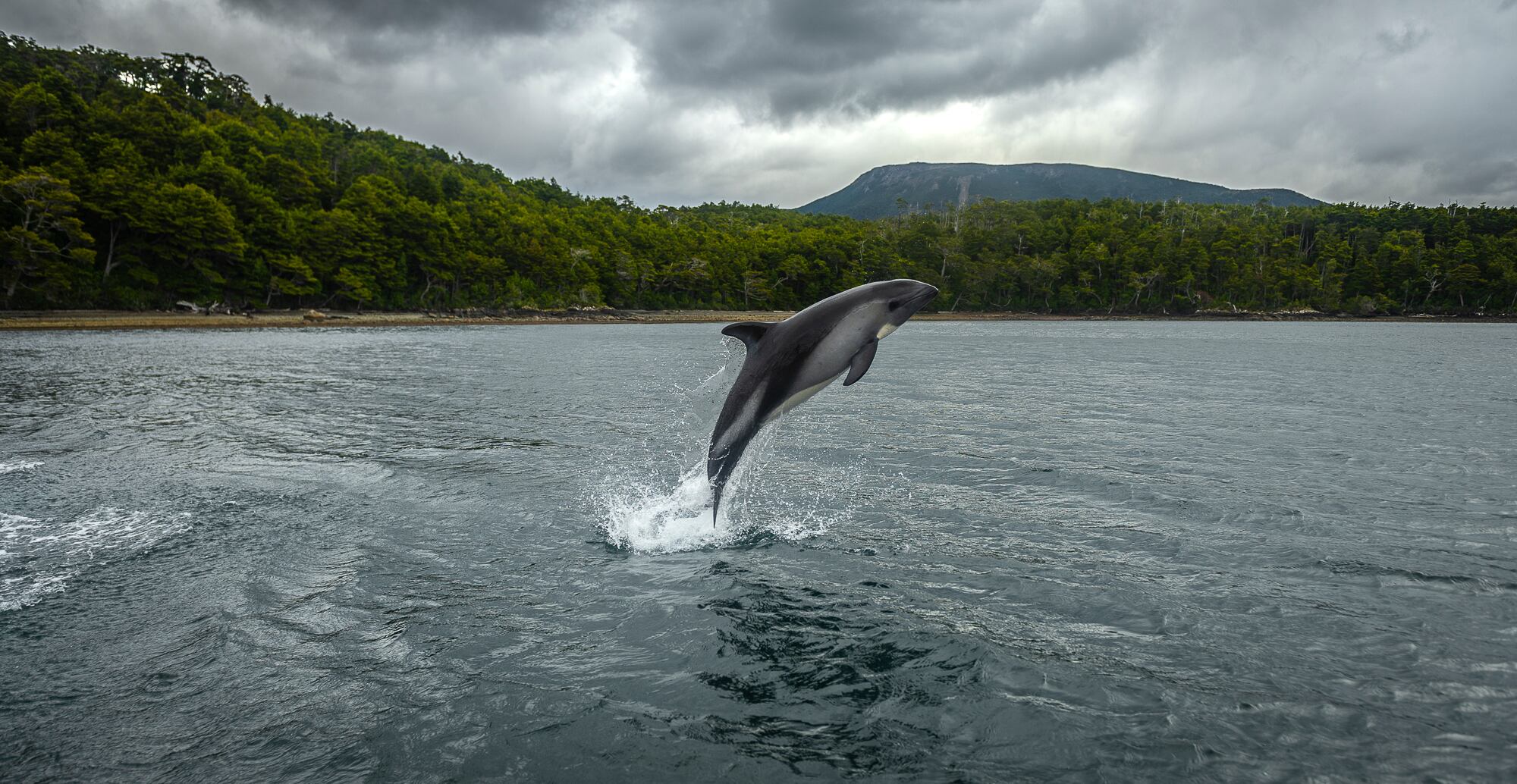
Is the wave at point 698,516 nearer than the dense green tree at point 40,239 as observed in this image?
Yes

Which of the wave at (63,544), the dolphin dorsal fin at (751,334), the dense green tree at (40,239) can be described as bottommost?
the wave at (63,544)

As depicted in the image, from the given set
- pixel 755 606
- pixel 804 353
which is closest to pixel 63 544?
pixel 755 606

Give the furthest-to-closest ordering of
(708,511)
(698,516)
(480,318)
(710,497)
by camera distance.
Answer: (480,318) < (710,497) < (708,511) < (698,516)

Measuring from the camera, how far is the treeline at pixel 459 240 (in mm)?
79812

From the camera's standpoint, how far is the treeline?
262 feet

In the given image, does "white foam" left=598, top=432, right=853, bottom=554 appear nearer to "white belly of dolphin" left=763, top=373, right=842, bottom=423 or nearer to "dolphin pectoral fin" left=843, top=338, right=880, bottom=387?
"white belly of dolphin" left=763, top=373, right=842, bottom=423

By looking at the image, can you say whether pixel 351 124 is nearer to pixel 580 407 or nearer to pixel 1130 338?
pixel 1130 338

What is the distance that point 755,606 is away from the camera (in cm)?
786

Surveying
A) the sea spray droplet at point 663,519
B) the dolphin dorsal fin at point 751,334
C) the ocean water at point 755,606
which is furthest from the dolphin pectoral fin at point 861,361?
the sea spray droplet at point 663,519

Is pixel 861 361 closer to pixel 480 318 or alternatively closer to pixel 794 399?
pixel 794 399

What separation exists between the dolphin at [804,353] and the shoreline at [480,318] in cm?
6379

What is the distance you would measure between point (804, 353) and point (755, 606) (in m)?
2.70

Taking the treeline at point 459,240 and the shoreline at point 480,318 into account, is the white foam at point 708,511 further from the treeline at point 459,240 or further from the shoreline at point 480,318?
the treeline at point 459,240

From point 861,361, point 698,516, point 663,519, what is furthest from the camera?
point 698,516
